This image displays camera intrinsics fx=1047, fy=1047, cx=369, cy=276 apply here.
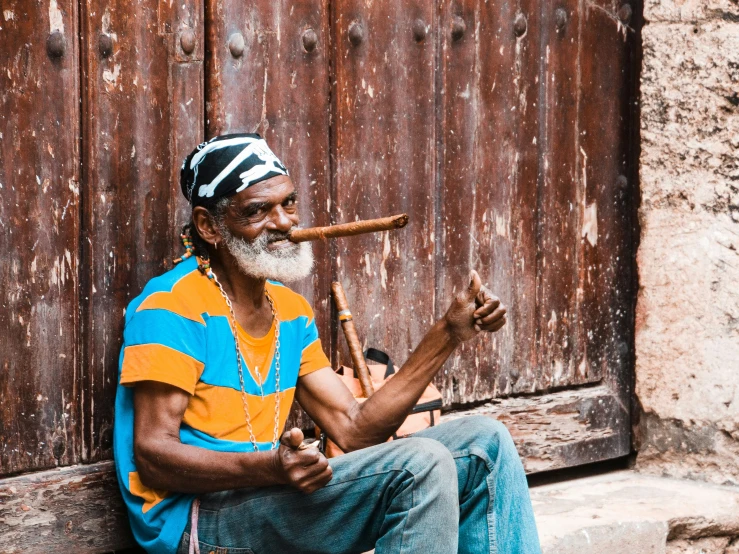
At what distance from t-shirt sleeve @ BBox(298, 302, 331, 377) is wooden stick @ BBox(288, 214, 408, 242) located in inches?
10.3

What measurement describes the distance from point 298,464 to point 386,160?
98cm

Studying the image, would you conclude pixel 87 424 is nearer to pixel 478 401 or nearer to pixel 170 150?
pixel 170 150

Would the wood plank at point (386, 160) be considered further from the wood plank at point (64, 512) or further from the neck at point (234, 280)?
the wood plank at point (64, 512)

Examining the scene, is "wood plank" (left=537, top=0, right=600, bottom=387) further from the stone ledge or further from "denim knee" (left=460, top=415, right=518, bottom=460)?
"denim knee" (left=460, top=415, right=518, bottom=460)

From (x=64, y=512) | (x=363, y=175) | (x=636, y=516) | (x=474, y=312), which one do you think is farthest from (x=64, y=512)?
(x=636, y=516)

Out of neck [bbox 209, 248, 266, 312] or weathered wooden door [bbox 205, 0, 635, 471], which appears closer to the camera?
neck [bbox 209, 248, 266, 312]

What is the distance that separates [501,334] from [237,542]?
112cm

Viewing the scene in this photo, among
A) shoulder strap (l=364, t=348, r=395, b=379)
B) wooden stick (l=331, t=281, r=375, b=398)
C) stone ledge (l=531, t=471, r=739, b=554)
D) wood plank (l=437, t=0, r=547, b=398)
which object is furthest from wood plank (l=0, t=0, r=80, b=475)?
stone ledge (l=531, t=471, r=739, b=554)

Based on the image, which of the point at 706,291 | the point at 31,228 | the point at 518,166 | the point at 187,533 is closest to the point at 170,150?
the point at 31,228

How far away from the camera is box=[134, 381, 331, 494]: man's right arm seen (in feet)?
6.26

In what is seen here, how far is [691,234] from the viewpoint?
291 cm

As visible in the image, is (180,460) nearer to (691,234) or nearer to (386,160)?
(386,160)

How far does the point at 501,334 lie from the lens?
112 inches

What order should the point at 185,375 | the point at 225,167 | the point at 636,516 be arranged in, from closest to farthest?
the point at 185,375, the point at 225,167, the point at 636,516
